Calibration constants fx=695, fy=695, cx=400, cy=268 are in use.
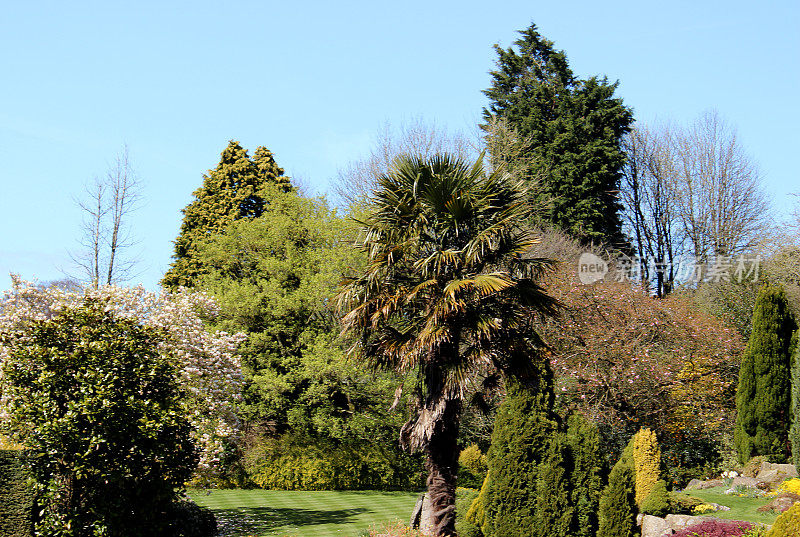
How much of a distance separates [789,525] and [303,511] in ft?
39.6

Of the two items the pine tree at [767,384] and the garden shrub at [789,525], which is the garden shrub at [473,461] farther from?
the garden shrub at [789,525]

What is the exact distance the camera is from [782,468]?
18484 mm

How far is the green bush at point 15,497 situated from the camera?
419 inches

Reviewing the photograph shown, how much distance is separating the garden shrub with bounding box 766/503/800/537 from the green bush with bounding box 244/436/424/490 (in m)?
15.5

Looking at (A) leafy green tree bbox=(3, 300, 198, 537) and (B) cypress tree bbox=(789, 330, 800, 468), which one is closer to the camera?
(A) leafy green tree bbox=(3, 300, 198, 537)

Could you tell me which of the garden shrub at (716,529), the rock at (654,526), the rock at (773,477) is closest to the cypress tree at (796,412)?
the rock at (773,477)

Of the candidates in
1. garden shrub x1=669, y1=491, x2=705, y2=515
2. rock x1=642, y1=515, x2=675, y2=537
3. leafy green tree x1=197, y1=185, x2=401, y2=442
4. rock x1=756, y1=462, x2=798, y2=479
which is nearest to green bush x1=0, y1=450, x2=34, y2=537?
leafy green tree x1=197, y1=185, x2=401, y2=442

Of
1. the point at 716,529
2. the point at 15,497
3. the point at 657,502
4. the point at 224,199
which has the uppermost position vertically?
the point at 224,199

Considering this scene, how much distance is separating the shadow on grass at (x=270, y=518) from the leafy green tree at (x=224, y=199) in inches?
580

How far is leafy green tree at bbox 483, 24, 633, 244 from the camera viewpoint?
33500mm

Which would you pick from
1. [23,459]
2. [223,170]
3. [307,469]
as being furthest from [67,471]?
[223,170]

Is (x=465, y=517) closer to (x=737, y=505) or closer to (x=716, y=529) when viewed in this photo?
(x=716, y=529)
